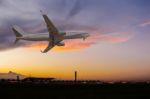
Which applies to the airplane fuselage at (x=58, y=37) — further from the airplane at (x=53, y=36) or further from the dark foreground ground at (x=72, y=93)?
the dark foreground ground at (x=72, y=93)

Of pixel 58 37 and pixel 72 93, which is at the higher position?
pixel 58 37

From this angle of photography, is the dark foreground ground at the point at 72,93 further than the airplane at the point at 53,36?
No

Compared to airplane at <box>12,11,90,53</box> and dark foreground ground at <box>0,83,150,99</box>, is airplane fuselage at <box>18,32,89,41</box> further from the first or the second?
dark foreground ground at <box>0,83,150,99</box>

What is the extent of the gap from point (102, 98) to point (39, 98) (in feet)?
35.1

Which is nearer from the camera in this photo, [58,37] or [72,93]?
[72,93]

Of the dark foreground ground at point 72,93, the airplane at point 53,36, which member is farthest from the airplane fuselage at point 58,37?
the dark foreground ground at point 72,93

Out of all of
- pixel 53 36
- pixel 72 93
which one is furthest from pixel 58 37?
pixel 72 93

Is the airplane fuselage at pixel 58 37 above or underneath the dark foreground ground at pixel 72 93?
above

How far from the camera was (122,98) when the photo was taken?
50.0m

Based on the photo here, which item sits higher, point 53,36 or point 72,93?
point 53,36

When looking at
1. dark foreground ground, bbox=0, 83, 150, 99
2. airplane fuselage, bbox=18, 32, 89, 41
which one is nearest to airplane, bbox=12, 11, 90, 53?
airplane fuselage, bbox=18, 32, 89, 41

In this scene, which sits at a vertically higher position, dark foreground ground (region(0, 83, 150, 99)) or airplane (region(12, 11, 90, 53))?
airplane (region(12, 11, 90, 53))

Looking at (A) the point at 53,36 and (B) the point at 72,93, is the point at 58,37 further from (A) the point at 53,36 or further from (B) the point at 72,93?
(B) the point at 72,93

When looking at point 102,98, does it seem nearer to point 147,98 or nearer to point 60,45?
point 147,98
